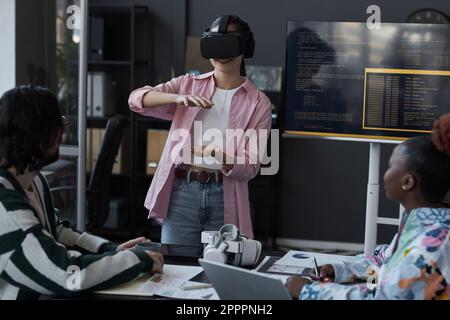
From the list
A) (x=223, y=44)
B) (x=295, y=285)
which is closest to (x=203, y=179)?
(x=223, y=44)

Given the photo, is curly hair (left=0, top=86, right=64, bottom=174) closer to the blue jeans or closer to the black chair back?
the blue jeans

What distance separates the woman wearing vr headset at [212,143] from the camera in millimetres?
2619

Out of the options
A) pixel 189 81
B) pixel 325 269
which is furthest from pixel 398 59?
pixel 325 269

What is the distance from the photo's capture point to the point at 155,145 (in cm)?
548

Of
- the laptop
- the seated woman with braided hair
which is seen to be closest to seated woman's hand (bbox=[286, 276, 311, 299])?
the seated woman with braided hair

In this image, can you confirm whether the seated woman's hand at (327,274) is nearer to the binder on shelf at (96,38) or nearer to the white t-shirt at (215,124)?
the white t-shirt at (215,124)

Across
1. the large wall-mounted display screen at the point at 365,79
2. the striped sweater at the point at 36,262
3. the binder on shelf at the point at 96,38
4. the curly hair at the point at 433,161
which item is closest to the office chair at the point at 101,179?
the large wall-mounted display screen at the point at 365,79

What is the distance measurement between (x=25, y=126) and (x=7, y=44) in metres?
2.87

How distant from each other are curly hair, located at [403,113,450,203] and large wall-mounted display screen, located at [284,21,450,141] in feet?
6.01

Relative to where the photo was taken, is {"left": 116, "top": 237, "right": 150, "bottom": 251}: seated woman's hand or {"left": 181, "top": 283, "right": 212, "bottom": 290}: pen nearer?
{"left": 181, "top": 283, "right": 212, "bottom": 290}: pen

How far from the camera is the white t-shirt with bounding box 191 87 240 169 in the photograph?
2.63m

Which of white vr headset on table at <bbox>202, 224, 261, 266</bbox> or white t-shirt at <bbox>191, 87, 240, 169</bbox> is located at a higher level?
white t-shirt at <bbox>191, 87, 240, 169</bbox>

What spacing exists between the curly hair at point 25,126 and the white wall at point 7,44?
275 cm
